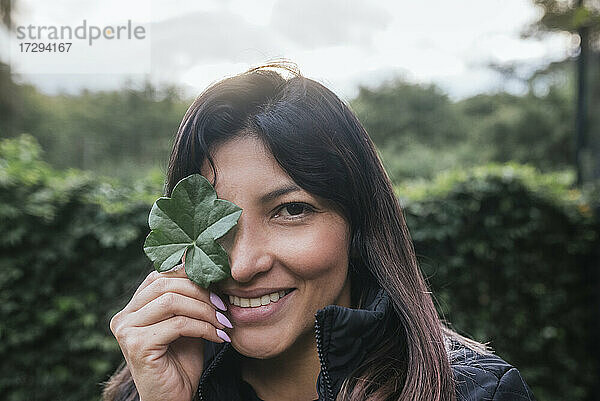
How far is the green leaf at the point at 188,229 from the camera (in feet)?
4.83

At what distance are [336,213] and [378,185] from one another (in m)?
0.17

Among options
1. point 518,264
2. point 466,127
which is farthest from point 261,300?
point 466,127

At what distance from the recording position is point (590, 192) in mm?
5586

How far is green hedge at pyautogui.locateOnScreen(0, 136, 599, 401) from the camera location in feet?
13.7

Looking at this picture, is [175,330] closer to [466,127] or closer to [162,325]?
[162,325]

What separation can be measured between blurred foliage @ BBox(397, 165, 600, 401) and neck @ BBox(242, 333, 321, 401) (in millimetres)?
3006

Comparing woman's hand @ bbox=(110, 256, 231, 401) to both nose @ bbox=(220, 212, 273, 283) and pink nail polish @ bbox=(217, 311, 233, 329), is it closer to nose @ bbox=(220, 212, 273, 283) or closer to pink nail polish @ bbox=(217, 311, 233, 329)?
pink nail polish @ bbox=(217, 311, 233, 329)

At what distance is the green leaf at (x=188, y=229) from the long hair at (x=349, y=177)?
0.10 meters

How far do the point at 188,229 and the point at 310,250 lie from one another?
0.32 meters

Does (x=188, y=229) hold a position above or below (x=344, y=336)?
above

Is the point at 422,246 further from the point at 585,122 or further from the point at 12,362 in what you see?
the point at 585,122

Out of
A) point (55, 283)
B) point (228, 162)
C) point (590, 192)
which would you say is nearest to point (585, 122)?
point (590, 192)

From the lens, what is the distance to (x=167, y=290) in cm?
156

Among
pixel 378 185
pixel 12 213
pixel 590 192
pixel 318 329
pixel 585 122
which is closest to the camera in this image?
pixel 318 329
